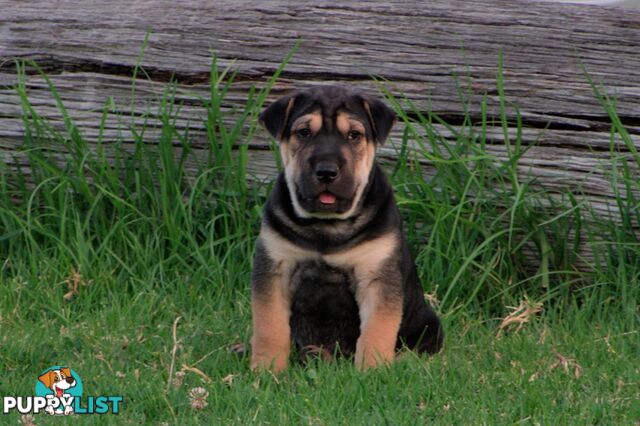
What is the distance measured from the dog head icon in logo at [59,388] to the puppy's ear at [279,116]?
4.63 feet

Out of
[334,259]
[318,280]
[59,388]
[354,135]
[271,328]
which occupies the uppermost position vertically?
[354,135]

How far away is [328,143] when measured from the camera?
15.3 ft

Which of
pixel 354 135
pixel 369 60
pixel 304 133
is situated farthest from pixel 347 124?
pixel 369 60

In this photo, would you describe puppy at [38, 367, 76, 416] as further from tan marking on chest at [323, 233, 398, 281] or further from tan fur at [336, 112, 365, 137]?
tan fur at [336, 112, 365, 137]

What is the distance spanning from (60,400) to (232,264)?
189cm

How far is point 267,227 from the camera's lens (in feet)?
16.1

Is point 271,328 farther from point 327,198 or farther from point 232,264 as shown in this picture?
point 232,264

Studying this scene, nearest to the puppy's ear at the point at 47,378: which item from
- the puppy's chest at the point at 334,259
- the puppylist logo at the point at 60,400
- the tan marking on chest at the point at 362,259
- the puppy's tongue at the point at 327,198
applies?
the puppylist logo at the point at 60,400

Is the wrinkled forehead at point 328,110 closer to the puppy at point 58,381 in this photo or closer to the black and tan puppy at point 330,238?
the black and tan puppy at point 330,238

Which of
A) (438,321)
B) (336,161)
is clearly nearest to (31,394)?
(336,161)

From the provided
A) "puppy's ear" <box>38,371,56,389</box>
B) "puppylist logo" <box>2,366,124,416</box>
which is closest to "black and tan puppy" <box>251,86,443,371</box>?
"puppylist logo" <box>2,366,124,416</box>

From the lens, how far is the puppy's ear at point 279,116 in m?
4.85

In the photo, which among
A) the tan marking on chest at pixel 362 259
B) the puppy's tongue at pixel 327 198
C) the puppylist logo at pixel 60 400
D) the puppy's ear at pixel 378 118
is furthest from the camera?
the puppy's ear at pixel 378 118

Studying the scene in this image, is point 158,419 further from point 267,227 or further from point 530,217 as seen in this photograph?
point 530,217
